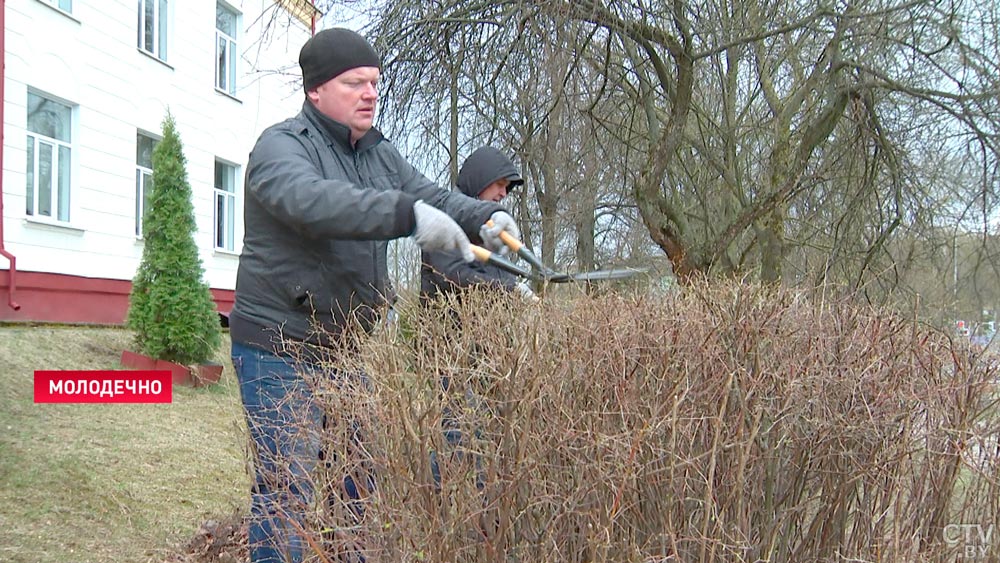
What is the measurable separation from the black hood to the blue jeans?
1.56 m

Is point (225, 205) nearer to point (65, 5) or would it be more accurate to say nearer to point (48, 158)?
point (48, 158)

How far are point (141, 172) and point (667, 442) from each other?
10.7 m

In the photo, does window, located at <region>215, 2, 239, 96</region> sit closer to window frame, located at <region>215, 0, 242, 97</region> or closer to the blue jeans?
window frame, located at <region>215, 0, 242, 97</region>

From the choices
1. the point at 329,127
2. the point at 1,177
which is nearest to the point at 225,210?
the point at 1,177

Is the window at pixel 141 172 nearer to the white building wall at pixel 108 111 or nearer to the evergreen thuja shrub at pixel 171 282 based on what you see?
the white building wall at pixel 108 111

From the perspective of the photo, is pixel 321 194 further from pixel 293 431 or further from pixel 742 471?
pixel 742 471

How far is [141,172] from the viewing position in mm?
11039

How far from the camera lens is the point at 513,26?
499 centimetres

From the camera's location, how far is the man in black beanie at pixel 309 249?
2.06 m

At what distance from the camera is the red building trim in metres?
8.54

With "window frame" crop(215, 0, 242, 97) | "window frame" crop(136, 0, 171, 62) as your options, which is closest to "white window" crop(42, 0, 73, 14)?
"window frame" crop(136, 0, 171, 62)

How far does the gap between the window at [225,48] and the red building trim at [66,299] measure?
4.12m

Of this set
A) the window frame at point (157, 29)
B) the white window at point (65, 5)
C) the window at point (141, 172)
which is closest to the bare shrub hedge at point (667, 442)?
the white window at point (65, 5)

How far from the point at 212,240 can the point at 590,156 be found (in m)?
7.94
